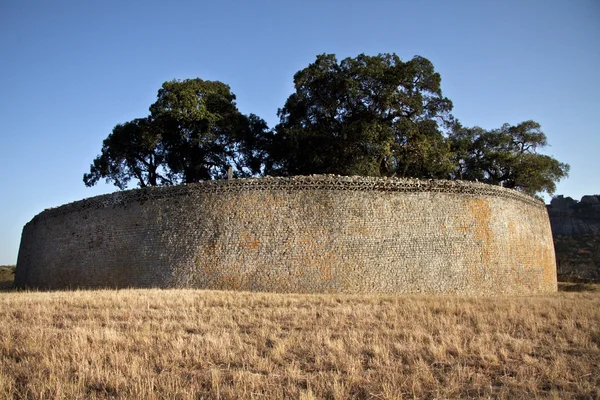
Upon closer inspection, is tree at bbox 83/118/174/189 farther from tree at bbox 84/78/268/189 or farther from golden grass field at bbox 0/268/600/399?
golden grass field at bbox 0/268/600/399

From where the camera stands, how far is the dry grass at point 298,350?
5832 mm

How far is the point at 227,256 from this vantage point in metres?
15.9

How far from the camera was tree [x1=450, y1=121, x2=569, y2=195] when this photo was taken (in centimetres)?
2717

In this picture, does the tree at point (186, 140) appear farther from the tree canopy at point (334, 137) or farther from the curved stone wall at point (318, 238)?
the curved stone wall at point (318, 238)

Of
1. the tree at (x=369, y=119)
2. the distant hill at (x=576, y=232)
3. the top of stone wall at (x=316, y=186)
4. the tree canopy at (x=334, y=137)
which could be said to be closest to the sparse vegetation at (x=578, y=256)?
the distant hill at (x=576, y=232)

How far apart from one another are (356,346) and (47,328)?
5.79m

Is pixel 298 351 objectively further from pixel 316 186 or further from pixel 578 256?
pixel 578 256

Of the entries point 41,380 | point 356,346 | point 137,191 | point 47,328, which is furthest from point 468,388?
point 137,191

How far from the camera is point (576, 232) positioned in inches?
2089

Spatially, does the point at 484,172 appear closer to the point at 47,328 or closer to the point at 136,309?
the point at 136,309

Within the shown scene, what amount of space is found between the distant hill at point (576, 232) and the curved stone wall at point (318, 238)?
21053 mm

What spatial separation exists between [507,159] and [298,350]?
23.5 metres

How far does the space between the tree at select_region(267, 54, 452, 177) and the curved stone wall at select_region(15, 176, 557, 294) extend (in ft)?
18.9

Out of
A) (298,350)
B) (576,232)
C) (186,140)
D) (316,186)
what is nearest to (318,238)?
(316,186)
